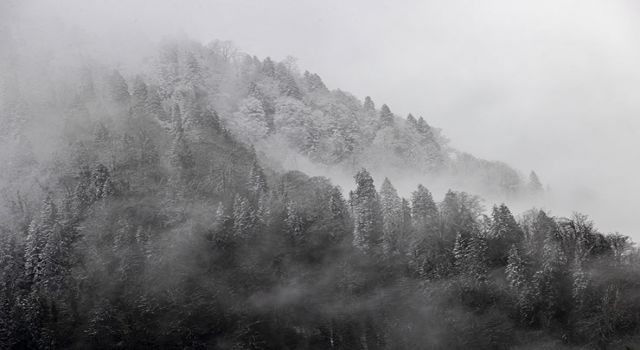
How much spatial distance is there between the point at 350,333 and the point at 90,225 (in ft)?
201

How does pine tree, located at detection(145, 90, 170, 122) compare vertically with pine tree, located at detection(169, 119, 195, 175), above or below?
above

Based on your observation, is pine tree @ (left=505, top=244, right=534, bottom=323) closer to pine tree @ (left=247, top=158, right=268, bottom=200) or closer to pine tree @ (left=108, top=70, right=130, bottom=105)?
pine tree @ (left=247, top=158, right=268, bottom=200)

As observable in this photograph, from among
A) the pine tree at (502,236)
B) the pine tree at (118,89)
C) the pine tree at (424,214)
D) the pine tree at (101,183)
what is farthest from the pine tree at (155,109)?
the pine tree at (502,236)

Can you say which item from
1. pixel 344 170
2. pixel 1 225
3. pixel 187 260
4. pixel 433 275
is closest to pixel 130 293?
pixel 187 260

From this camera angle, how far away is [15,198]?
159 metres

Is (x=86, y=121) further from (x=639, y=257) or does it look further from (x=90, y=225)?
(x=639, y=257)

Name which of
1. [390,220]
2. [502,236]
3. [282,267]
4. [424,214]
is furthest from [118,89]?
[502,236]

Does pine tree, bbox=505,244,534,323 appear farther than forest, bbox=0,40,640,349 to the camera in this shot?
No

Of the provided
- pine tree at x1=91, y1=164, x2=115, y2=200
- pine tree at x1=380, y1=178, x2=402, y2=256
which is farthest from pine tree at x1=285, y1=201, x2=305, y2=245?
pine tree at x1=91, y1=164, x2=115, y2=200

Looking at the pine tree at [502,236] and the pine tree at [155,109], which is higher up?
the pine tree at [155,109]

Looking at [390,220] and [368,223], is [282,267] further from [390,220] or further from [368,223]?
[390,220]

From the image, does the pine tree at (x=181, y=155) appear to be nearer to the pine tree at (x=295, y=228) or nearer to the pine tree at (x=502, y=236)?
the pine tree at (x=295, y=228)

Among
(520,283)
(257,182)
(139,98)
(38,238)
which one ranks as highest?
(139,98)

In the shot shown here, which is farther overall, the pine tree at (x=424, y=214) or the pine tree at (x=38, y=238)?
the pine tree at (x=424, y=214)
